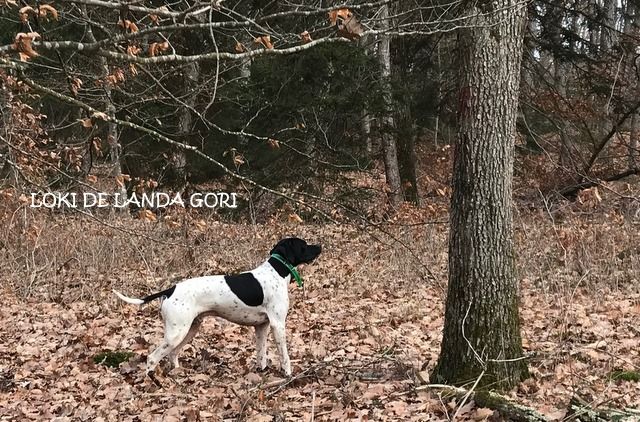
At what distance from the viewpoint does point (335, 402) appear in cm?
498

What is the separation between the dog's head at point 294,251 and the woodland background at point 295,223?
98cm

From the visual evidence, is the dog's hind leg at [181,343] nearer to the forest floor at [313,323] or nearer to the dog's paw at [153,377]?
the forest floor at [313,323]

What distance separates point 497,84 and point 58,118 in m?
17.7

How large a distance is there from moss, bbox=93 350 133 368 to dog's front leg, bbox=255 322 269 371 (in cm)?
146

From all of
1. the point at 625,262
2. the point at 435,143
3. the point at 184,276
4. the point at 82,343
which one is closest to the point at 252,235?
the point at 184,276

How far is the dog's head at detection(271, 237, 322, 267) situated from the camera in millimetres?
6316

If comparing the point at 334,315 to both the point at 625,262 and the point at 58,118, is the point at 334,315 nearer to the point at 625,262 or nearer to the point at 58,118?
the point at 625,262

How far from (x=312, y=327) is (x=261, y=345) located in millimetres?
1555

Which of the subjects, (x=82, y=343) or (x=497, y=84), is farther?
(x=82, y=343)

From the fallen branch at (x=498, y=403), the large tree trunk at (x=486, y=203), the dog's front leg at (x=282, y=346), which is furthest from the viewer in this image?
the dog's front leg at (x=282, y=346)

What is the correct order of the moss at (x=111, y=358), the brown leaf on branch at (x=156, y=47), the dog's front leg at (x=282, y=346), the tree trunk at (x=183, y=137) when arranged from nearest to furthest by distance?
1. the brown leaf on branch at (x=156, y=47)
2. the dog's front leg at (x=282, y=346)
3. the moss at (x=111, y=358)
4. the tree trunk at (x=183, y=137)

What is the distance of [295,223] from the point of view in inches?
339

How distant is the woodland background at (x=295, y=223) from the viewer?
16.4 feet

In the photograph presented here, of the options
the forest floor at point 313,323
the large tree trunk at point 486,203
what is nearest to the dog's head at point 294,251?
the forest floor at point 313,323
